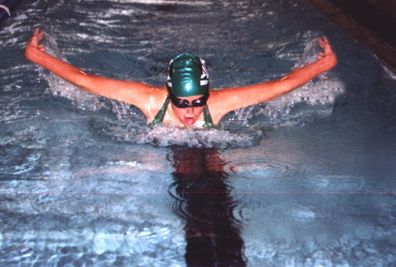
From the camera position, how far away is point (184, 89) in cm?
407

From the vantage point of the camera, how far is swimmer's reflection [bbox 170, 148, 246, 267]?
8.75ft

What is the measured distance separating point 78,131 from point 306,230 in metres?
2.47

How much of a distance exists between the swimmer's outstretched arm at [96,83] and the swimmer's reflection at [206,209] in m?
0.71

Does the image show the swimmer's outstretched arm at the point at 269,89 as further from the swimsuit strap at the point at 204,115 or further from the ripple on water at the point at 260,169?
the ripple on water at the point at 260,169

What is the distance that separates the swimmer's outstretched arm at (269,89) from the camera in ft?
14.2

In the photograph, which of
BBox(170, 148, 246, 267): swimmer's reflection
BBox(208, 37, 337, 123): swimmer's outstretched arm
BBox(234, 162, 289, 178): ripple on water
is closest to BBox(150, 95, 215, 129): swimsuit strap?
BBox(208, 37, 337, 123): swimmer's outstretched arm

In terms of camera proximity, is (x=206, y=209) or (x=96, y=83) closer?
(x=206, y=209)

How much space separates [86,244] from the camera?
2.74 meters

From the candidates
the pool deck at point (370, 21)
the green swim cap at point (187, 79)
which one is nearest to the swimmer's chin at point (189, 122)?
the green swim cap at point (187, 79)

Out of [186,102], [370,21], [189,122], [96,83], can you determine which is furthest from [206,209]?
[370,21]

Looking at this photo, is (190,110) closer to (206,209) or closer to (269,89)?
(269,89)

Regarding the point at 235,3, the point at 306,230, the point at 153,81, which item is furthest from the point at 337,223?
the point at 235,3

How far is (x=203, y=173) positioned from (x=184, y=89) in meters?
0.77

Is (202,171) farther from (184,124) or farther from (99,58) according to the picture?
(99,58)
